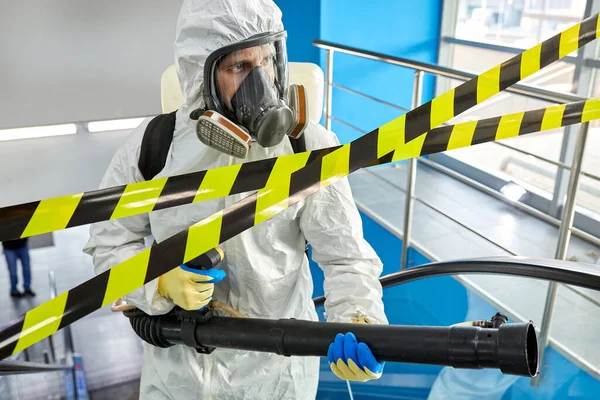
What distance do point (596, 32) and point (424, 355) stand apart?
0.79 m

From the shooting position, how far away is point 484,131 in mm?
1006

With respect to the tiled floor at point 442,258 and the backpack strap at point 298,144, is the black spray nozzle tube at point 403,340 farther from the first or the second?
the tiled floor at point 442,258

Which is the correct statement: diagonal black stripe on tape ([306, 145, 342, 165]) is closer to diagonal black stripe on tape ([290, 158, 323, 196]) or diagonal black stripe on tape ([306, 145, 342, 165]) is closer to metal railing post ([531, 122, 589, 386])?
diagonal black stripe on tape ([290, 158, 323, 196])

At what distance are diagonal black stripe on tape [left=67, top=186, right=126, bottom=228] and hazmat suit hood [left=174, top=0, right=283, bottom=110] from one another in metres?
0.65

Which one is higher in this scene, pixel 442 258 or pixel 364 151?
pixel 364 151

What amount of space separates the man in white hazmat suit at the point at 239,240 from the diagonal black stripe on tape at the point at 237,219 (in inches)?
17.9

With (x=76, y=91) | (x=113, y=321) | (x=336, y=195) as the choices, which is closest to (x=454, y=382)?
(x=336, y=195)

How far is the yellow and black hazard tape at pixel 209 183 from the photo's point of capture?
69 centimetres

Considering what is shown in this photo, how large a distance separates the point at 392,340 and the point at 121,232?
0.77 meters

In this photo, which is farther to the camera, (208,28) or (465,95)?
(208,28)

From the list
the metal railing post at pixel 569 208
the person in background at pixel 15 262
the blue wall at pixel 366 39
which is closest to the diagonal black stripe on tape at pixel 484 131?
the metal railing post at pixel 569 208

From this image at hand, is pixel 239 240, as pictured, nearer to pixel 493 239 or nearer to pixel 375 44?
pixel 493 239

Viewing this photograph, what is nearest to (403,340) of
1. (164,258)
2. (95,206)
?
(164,258)

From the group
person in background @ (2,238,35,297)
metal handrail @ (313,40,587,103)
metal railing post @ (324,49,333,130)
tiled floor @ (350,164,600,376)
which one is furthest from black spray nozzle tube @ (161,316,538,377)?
person in background @ (2,238,35,297)
